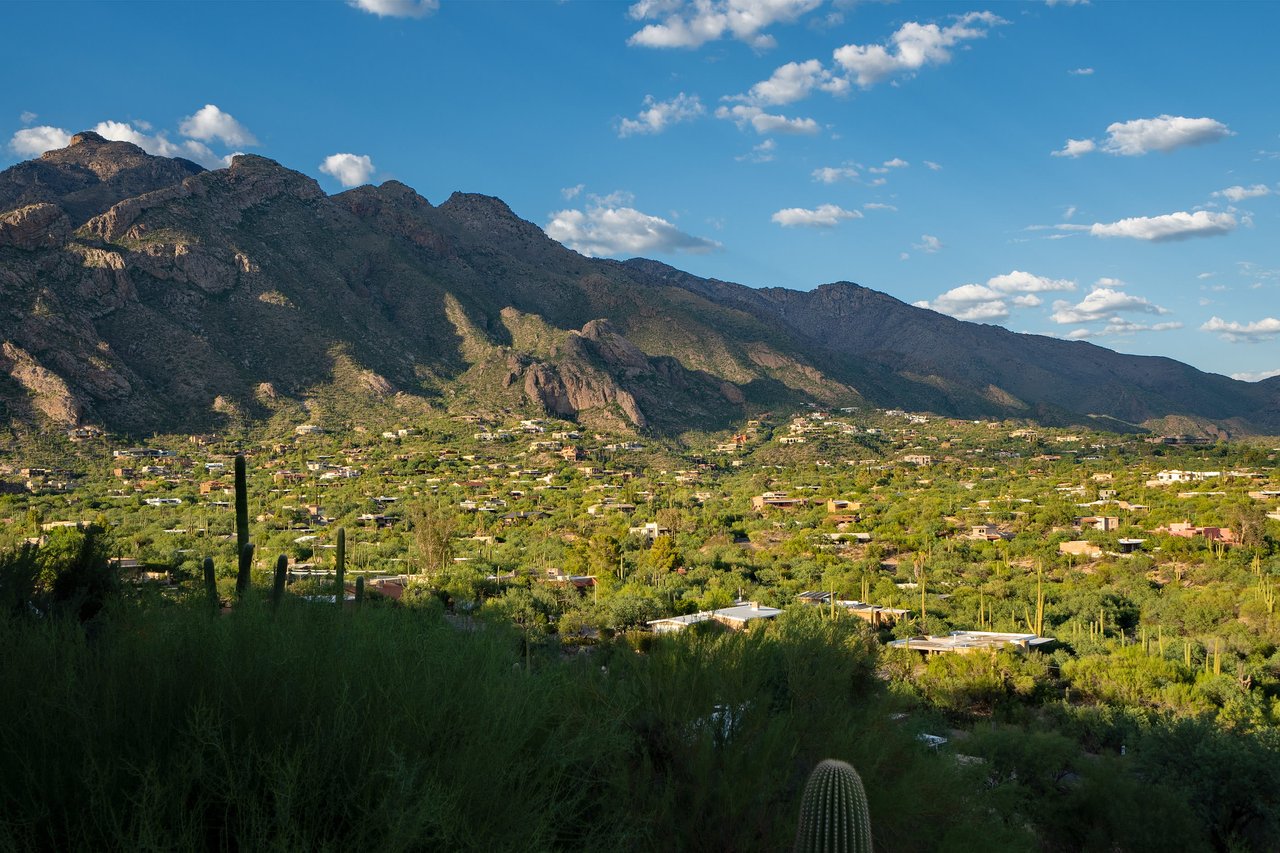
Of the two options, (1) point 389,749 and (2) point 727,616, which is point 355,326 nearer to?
(2) point 727,616

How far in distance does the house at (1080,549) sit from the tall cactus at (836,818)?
37.7m

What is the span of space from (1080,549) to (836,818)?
3895 cm

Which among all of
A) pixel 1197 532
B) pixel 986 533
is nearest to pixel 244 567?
pixel 986 533

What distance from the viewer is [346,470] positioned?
216 feet

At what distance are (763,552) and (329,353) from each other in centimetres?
5065

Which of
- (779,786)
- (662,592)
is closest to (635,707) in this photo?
(779,786)

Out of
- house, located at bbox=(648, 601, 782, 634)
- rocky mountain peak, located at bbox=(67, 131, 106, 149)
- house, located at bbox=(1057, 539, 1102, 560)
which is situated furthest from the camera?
rocky mountain peak, located at bbox=(67, 131, 106, 149)

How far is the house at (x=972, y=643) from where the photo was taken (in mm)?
23875

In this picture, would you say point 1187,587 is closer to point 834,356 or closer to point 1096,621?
point 1096,621

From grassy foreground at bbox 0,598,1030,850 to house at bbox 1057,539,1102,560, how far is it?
3301 cm

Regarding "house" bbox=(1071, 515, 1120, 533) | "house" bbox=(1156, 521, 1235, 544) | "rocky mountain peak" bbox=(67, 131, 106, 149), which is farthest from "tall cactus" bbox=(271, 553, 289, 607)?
"rocky mountain peak" bbox=(67, 131, 106, 149)

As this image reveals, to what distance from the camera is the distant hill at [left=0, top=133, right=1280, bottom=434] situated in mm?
70250

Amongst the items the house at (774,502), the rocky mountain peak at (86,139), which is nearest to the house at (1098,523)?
the house at (774,502)

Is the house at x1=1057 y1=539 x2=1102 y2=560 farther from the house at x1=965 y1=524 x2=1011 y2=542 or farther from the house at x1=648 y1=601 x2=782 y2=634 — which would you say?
the house at x1=648 y1=601 x2=782 y2=634
